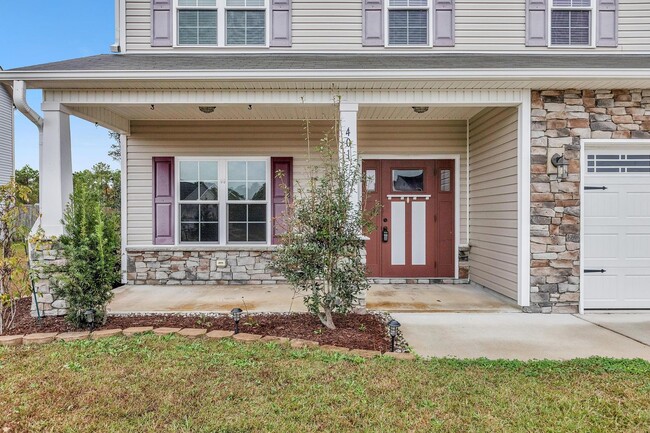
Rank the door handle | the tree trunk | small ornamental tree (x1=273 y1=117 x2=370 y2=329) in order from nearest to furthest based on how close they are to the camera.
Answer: small ornamental tree (x1=273 y1=117 x2=370 y2=329)
the tree trunk
the door handle

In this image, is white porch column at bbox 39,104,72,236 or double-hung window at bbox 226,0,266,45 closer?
white porch column at bbox 39,104,72,236

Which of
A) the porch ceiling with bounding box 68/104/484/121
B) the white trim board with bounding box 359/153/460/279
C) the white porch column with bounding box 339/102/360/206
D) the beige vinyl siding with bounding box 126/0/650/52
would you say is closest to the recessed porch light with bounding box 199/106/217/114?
the porch ceiling with bounding box 68/104/484/121

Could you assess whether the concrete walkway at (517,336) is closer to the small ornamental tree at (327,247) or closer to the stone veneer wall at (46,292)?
the small ornamental tree at (327,247)

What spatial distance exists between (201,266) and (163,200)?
4.39ft

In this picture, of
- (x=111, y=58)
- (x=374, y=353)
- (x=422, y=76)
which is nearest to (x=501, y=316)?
(x=374, y=353)

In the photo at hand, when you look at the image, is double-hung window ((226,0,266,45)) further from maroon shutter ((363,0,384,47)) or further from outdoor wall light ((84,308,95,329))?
outdoor wall light ((84,308,95,329))

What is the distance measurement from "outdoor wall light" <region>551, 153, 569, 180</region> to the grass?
2.50m

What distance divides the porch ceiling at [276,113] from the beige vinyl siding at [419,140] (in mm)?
187

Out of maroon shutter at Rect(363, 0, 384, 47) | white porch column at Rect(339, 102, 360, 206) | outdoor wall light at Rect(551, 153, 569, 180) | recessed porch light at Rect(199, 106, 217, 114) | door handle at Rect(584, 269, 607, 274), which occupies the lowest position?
door handle at Rect(584, 269, 607, 274)

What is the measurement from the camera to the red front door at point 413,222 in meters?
6.91

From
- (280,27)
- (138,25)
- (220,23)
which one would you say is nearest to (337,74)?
(280,27)

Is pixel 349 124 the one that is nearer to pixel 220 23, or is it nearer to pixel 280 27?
pixel 280 27

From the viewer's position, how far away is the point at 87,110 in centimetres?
549

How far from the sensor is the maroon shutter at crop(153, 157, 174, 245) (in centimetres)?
680
